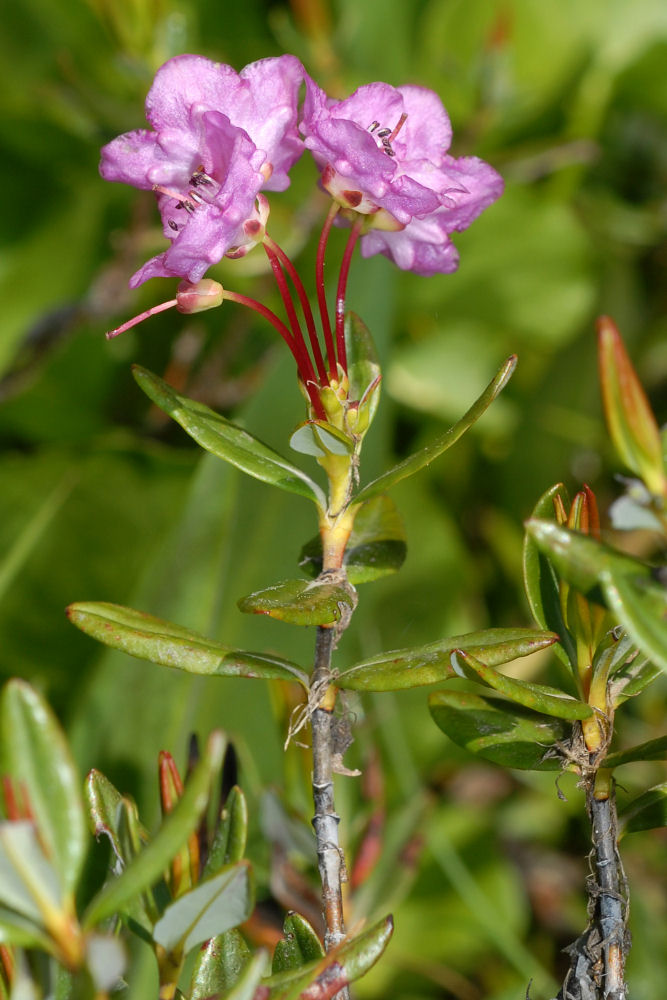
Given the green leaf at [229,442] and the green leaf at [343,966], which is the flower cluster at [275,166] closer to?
the green leaf at [229,442]

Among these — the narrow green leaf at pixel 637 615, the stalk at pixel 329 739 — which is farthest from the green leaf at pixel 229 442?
the narrow green leaf at pixel 637 615

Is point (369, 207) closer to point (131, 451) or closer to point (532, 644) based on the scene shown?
point (532, 644)

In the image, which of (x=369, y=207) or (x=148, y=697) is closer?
(x=369, y=207)

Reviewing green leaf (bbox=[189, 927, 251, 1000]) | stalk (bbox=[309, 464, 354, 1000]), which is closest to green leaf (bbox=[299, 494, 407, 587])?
stalk (bbox=[309, 464, 354, 1000])

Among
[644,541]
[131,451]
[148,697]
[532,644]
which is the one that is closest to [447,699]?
[532,644]

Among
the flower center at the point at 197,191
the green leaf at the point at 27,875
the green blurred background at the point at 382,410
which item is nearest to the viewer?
the green leaf at the point at 27,875

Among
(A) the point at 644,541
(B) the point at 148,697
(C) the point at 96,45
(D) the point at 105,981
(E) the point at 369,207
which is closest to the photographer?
(D) the point at 105,981

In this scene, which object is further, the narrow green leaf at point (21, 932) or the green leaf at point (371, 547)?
the green leaf at point (371, 547)

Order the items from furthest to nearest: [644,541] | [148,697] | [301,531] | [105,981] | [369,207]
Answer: [644,541], [301,531], [148,697], [369,207], [105,981]
